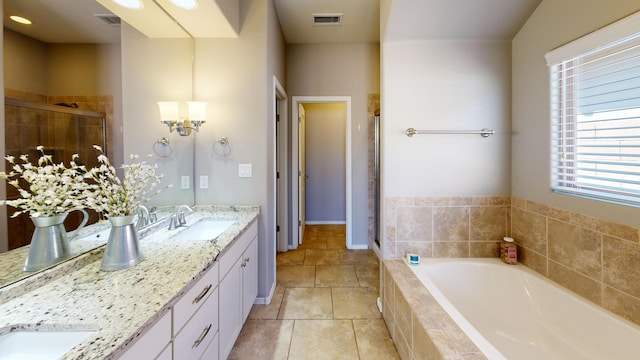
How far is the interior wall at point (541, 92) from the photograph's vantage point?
4.70 ft

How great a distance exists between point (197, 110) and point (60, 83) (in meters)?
1.02

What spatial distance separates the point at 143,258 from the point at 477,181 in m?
2.33

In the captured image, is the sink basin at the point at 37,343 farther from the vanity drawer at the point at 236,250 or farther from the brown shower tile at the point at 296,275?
the brown shower tile at the point at 296,275

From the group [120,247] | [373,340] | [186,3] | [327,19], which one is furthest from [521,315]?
[327,19]

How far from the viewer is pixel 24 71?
3.21 ft

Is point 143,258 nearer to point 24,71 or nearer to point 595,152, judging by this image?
point 24,71

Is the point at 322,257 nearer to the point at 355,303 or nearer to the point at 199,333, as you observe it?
the point at 355,303

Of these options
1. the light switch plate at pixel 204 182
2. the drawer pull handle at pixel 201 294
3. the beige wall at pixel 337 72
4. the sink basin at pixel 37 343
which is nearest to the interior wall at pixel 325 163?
the beige wall at pixel 337 72

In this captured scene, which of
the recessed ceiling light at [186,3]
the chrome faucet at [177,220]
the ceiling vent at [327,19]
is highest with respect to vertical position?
the ceiling vent at [327,19]

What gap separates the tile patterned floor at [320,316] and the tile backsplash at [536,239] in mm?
593

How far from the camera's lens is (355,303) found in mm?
2340

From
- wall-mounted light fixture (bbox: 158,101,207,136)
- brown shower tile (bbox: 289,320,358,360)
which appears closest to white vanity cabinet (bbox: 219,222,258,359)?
brown shower tile (bbox: 289,320,358,360)

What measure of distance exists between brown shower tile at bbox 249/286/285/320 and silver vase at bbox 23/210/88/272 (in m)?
1.45

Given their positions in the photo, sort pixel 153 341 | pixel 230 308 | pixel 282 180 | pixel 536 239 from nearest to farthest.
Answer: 1. pixel 153 341
2. pixel 230 308
3. pixel 536 239
4. pixel 282 180
